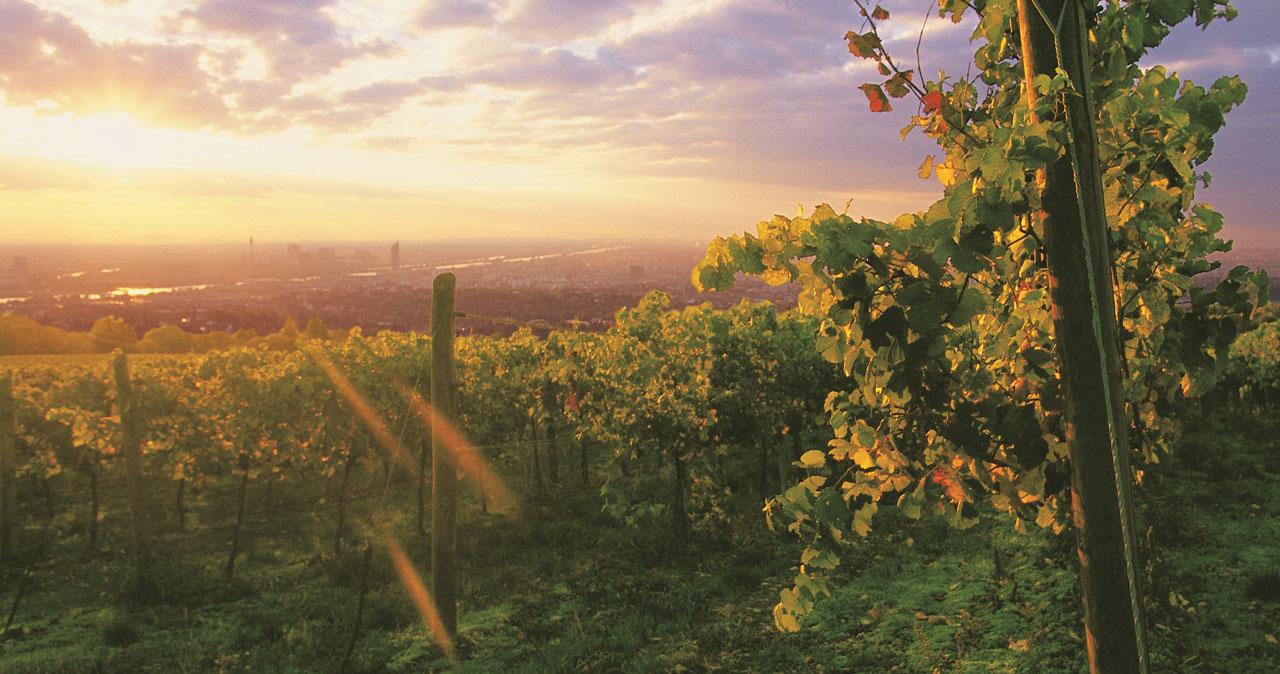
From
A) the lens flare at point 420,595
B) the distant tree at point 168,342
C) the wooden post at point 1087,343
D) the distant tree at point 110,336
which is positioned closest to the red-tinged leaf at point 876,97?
the wooden post at point 1087,343

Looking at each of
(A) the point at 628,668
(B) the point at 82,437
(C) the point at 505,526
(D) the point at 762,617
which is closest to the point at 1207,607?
(D) the point at 762,617

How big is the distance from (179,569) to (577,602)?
6.70 meters

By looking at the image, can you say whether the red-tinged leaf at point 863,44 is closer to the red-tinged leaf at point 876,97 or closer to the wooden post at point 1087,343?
the red-tinged leaf at point 876,97

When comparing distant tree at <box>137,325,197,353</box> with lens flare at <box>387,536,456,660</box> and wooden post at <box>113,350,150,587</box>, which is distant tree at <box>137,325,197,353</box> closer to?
wooden post at <box>113,350,150,587</box>

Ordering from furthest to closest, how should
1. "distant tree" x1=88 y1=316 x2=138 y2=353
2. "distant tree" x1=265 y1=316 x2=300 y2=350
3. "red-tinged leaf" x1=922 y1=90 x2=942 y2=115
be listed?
"distant tree" x1=88 y1=316 x2=138 y2=353 → "distant tree" x1=265 y1=316 x2=300 y2=350 → "red-tinged leaf" x1=922 y1=90 x2=942 y2=115

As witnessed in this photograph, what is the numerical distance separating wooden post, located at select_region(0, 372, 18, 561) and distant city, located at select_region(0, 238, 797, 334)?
73.2ft

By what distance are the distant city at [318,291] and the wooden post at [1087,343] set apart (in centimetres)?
2818

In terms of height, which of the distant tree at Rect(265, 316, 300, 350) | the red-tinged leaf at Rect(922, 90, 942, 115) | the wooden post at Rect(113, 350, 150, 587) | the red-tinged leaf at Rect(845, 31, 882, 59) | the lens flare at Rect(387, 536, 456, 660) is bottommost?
the lens flare at Rect(387, 536, 456, 660)

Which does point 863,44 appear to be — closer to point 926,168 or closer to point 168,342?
point 926,168

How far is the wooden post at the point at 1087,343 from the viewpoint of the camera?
1747 mm

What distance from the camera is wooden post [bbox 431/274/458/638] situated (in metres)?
7.93

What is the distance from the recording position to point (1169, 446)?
2863 millimetres

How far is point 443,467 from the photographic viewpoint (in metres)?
8.04

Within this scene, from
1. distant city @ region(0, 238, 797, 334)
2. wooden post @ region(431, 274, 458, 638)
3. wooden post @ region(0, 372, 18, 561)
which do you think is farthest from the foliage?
distant city @ region(0, 238, 797, 334)
